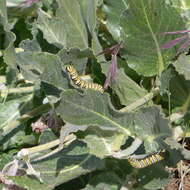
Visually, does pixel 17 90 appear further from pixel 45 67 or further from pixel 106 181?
pixel 106 181

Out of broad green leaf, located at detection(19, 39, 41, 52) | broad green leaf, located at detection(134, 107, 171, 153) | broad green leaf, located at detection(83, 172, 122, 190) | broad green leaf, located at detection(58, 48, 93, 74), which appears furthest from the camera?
broad green leaf, located at detection(19, 39, 41, 52)

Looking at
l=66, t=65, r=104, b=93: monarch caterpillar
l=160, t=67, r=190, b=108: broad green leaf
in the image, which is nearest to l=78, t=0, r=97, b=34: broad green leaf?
l=66, t=65, r=104, b=93: monarch caterpillar

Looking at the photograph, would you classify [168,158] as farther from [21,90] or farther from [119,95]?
[21,90]

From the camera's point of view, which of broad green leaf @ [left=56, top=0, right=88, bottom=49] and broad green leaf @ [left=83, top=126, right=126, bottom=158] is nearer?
broad green leaf @ [left=83, top=126, right=126, bottom=158]

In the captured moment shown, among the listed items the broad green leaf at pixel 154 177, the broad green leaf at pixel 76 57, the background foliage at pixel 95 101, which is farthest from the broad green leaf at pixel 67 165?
the broad green leaf at pixel 76 57

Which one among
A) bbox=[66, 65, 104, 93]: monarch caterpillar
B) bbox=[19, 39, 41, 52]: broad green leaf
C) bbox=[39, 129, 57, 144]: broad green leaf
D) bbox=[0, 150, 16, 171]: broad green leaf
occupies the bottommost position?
bbox=[0, 150, 16, 171]: broad green leaf

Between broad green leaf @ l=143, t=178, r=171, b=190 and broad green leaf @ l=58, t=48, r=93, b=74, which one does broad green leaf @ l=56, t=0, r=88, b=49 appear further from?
broad green leaf @ l=143, t=178, r=171, b=190

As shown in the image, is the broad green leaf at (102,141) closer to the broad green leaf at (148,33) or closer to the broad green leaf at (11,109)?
the broad green leaf at (148,33)
